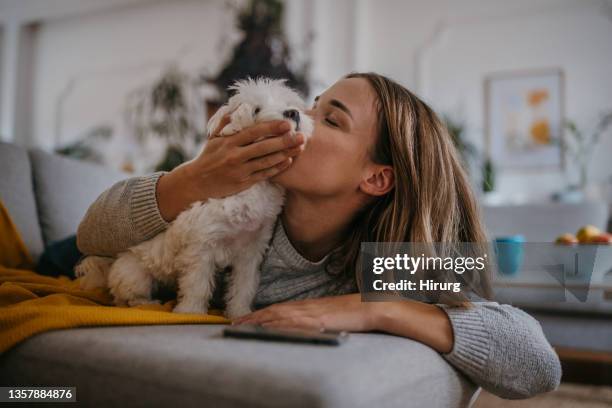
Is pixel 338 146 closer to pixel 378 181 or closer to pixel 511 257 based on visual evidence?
pixel 378 181

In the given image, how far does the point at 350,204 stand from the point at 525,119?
10.7 ft

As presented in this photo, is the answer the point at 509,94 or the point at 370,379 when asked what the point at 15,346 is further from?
the point at 509,94

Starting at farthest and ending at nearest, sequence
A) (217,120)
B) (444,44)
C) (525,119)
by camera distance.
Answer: (444,44), (525,119), (217,120)

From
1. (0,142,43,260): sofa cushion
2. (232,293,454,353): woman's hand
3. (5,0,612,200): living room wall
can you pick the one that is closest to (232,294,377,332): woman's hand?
(232,293,454,353): woman's hand

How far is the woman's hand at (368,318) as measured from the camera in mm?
880

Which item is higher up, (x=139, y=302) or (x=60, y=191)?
(x=60, y=191)

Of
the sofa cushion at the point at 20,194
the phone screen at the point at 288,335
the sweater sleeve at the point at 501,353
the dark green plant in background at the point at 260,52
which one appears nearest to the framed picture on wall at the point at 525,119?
the dark green plant in background at the point at 260,52

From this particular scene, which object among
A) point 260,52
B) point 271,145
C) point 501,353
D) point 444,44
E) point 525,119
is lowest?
point 501,353

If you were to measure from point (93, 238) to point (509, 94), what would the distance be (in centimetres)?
367

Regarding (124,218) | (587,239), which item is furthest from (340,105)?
(587,239)

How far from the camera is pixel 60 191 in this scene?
1731 millimetres

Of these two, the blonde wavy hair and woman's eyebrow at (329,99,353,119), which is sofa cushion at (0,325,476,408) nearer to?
the blonde wavy hair

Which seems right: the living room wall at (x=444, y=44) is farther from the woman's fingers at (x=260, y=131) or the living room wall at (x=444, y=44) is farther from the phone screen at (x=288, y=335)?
the phone screen at (x=288, y=335)

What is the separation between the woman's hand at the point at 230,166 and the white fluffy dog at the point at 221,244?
0.10 ft
